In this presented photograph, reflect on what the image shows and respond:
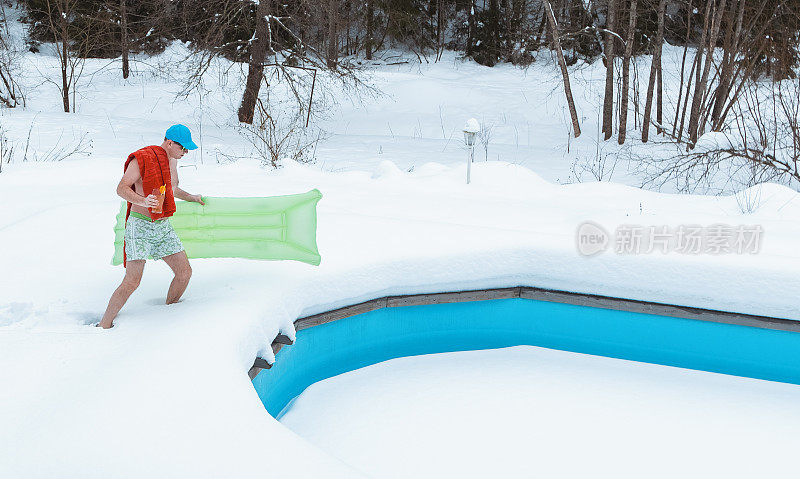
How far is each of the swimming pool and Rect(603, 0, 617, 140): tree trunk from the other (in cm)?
821

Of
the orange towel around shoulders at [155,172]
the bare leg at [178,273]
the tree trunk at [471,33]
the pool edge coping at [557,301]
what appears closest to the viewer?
the orange towel around shoulders at [155,172]

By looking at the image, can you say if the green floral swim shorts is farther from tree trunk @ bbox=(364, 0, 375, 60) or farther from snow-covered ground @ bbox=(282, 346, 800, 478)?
tree trunk @ bbox=(364, 0, 375, 60)

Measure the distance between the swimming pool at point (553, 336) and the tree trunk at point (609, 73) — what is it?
Result: 8.21 m

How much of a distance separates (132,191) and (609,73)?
10.5 m

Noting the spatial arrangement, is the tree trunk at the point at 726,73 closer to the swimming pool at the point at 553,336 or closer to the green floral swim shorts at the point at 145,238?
the swimming pool at the point at 553,336

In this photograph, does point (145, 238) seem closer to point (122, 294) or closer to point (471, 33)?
point (122, 294)

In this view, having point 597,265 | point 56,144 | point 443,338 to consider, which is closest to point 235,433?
point 443,338

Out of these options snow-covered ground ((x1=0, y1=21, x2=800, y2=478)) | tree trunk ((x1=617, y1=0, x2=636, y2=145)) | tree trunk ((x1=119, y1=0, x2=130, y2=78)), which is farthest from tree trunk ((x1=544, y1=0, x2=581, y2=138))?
tree trunk ((x1=119, y1=0, x2=130, y2=78))

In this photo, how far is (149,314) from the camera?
346cm

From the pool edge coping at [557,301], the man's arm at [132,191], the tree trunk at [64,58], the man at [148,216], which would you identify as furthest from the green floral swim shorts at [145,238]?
the tree trunk at [64,58]

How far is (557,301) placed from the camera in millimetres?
4562

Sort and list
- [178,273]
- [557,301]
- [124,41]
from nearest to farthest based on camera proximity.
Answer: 1. [178,273]
2. [557,301]
3. [124,41]

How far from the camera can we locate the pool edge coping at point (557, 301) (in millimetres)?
4195

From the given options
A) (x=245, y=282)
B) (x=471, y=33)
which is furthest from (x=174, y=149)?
(x=471, y=33)
